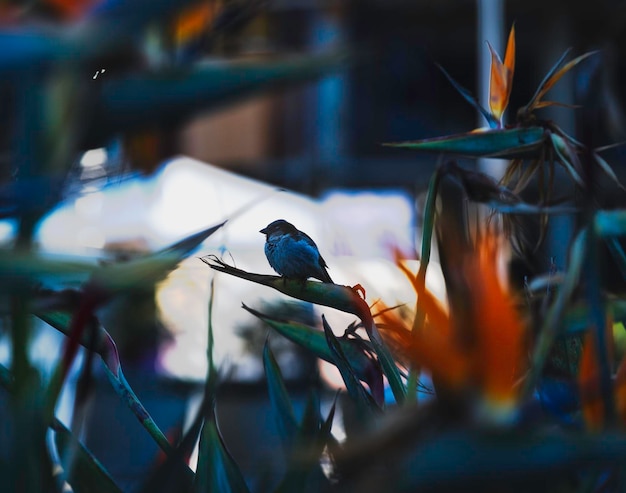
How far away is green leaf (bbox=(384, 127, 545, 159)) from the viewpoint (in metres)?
0.38

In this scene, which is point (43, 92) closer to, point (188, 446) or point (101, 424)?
point (188, 446)

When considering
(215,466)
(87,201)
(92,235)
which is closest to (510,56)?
(215,466)

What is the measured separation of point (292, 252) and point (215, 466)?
5.1 inches

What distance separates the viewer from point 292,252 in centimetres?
47

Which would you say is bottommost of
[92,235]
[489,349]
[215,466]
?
[92,235]

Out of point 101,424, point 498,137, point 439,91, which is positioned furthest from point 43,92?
point 439,91

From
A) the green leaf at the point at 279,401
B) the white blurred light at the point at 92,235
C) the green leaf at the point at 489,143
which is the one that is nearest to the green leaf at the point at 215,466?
the green leaf at the point at 279,401

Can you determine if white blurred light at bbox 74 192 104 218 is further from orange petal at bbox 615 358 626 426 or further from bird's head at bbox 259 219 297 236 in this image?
orange petal at bbox 615 358 626 426

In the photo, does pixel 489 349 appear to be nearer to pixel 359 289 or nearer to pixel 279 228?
pixel 359 289

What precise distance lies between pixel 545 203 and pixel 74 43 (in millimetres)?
280

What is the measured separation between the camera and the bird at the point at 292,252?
1.47 ft

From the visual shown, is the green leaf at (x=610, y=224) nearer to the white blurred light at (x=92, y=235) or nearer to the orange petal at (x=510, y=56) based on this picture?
the orange petal at (x=510, y=56)

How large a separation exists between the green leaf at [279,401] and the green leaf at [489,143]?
5.4 inches

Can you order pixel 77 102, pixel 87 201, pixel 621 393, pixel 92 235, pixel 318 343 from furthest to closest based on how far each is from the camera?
1. pixel 92 235
2. pixel 87 201
3. pixel 318 343
4. pixel 621 393
5. pixel 77 102
